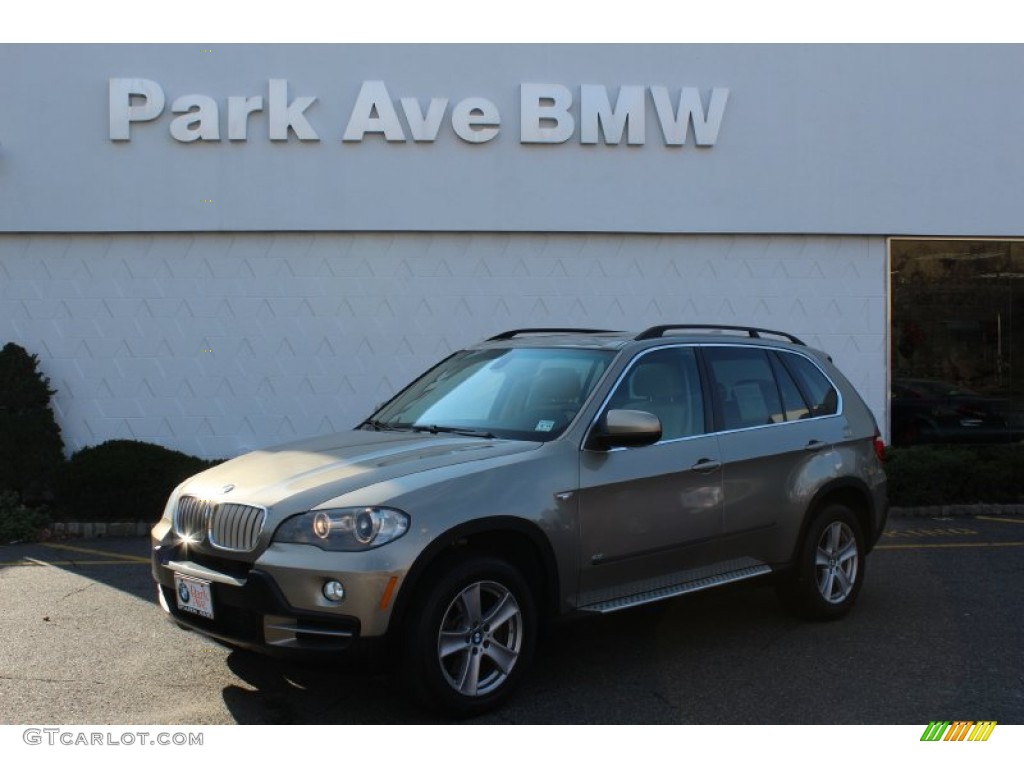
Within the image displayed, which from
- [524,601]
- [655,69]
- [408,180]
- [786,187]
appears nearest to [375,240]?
[408,180]

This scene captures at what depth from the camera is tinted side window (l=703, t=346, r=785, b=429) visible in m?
6.28

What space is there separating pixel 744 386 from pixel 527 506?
6.65 ft

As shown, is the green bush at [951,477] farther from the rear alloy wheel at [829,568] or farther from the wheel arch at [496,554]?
the wheel arch at [496,554]

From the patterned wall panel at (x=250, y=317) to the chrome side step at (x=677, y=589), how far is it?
6.63 m

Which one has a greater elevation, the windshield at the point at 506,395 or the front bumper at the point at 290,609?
the windshield at the point at 506,395

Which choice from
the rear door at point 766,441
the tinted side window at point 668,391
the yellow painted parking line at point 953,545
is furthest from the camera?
the yellow painted parking line at point 953,545

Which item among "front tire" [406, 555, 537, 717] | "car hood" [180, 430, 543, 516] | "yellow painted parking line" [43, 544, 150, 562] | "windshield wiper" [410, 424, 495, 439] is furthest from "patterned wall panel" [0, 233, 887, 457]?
"front tire" [406, 555, 537, 717]

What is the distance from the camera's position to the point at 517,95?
12367mm

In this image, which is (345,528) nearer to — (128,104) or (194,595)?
(194,595)

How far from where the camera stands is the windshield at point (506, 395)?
18.4 ft

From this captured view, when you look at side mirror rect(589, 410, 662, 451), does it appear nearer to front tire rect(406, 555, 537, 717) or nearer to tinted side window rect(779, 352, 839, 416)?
front tire rect(406, 555, 537, 717)

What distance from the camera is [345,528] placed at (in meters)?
4.61

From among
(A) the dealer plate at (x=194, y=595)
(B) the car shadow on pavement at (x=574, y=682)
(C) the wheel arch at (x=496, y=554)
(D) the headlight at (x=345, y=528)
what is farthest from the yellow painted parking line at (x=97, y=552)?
(C) the wheel arch at (x=496, y=554)

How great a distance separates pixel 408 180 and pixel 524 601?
26.6 ft
